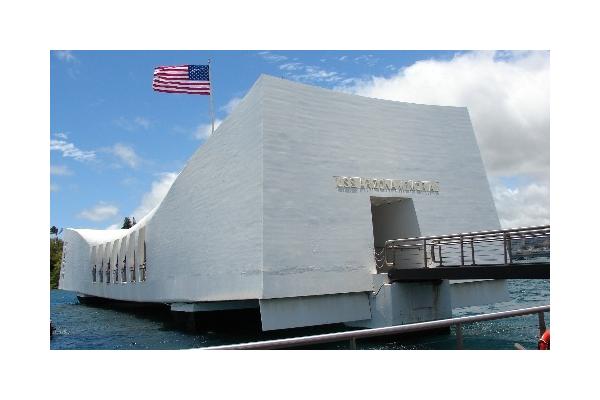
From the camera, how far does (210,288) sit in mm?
17828

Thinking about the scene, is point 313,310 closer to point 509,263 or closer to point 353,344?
point 509,263

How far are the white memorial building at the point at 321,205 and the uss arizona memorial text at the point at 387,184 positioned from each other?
0.12 feet

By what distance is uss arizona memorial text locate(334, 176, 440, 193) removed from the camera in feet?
54.9

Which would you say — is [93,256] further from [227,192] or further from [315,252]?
[315,252]

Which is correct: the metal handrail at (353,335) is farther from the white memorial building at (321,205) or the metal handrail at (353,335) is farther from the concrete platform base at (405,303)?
the concrete platform base at (405,303)

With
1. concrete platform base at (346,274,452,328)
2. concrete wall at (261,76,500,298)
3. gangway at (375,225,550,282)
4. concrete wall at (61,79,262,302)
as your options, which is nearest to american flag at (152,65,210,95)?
concrete wall at (61,79,262,302)

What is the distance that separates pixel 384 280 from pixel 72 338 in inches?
496

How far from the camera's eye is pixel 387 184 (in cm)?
1759

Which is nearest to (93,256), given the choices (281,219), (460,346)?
(281,219)

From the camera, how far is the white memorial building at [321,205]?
602 inches

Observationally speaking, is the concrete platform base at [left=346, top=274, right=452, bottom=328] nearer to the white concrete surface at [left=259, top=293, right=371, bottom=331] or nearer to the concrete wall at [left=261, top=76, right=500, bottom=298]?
the white concrete surface at [left=259, top=293, right=371, bottom=331]

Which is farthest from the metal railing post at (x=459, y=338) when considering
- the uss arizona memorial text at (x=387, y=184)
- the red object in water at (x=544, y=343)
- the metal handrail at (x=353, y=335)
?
the uss arizona memorial text at (x=387, y=184)

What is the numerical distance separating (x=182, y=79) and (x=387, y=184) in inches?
340

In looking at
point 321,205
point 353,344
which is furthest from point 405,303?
point 353,344
